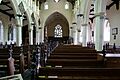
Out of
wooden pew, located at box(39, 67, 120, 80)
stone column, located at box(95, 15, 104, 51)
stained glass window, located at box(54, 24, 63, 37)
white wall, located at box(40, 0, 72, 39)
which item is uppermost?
white wall, located at box(40, 0, 72, 39)

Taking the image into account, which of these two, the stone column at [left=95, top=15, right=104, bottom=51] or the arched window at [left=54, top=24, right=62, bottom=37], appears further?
the arched window at [left=54, top=24, right=62, bottom=37]

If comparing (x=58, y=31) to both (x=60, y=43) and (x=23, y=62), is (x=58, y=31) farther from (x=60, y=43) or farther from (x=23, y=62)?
(x=23, y=62)

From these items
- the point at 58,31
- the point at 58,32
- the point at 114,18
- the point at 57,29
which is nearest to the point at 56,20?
the point at 57,29

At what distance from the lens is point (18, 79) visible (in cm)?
307

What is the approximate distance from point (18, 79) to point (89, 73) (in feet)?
7.07

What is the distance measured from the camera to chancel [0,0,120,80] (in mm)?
4816

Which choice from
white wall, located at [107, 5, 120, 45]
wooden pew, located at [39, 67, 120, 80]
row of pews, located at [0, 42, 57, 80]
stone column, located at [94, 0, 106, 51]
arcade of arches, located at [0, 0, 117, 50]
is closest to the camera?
row of pews, located at [0, 42, 57, 80]

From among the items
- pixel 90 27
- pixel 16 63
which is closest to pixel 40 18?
pixel 90 27

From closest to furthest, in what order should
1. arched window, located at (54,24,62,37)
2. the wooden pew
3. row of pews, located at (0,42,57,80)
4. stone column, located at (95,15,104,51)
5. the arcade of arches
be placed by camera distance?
row of pews, located at (0,42,57,80) → the wooden pew → stone column, located at (95,15,104,51) → the arcade of arches → arched window, located at (54,24,62,37)

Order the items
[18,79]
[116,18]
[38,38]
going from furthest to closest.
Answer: [38,38]
[116,18]
[18,79]

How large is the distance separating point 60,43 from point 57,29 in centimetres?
1022

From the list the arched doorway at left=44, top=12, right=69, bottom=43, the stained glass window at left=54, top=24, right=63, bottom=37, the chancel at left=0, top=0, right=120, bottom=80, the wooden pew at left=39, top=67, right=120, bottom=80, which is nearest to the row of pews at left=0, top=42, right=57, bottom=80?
the chancel at left=0, top=0, right=120, bottom=80

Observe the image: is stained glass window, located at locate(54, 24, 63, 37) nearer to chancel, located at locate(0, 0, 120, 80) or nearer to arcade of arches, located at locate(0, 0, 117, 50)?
chancel, located at locate(0, 0, 120, 80)

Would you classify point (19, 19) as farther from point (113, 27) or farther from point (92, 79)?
point (92, 79)
